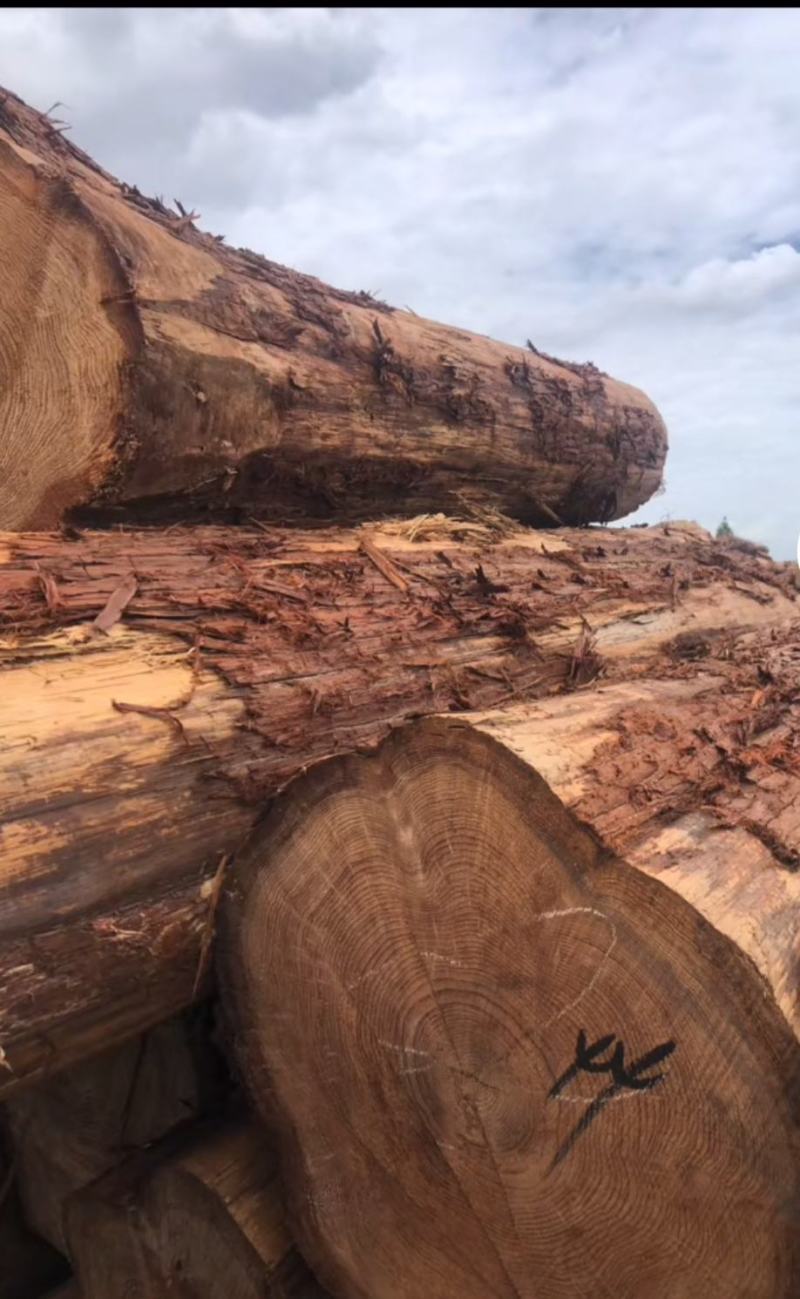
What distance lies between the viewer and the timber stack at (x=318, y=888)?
1763 millimetres

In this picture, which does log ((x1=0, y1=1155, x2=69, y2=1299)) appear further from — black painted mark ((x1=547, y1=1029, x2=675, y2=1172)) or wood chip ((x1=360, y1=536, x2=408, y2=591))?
wood chip ((x1=360, y1=536, x2=408, y2=591))

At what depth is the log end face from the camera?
2.76 m

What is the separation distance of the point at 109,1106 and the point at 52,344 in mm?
2055

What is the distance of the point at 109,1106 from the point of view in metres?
2.72

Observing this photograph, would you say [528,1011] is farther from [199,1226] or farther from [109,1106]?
[109,1106]

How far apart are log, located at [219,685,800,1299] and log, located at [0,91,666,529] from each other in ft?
4.73

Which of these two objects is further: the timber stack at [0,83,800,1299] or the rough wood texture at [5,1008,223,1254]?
the rough wood texture at [5,1008,223,1254]

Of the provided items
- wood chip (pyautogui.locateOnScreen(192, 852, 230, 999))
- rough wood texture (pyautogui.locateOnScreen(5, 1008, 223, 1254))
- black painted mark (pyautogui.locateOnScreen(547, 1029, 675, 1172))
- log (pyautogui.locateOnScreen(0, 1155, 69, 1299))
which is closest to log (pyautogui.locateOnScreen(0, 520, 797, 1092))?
wood chip (pyautogui.locateOnScreen(192, 852, 230, 999))

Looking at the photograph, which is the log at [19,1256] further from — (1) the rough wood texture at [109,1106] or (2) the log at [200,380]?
(2) the log at [200,380]

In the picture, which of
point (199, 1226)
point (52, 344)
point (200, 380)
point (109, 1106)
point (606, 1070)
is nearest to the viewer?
point (606, 1070)

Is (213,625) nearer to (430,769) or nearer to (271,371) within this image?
(430,769)

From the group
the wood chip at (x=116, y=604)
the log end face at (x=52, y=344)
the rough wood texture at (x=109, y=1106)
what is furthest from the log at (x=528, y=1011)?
the log end face at (x=52, y=344)

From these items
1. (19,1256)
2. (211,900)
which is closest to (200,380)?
(211,900)

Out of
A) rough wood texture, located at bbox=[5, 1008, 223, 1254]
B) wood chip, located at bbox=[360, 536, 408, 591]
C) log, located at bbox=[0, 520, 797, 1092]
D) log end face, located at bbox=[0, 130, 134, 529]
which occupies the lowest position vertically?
rough wood texture, located at bbox=[5, 1008, 223, 1254]
